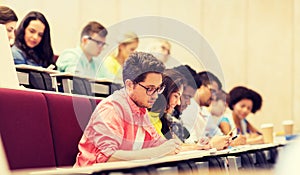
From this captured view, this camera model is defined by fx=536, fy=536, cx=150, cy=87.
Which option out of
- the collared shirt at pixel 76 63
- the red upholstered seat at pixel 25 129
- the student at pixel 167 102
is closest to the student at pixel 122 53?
the collared shirt at pixel 76 63

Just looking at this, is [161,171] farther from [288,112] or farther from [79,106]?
[288,112]

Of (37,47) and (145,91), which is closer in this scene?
(145,91)

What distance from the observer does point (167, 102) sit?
6.30ft

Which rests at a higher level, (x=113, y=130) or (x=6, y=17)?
(x=6, y=17)

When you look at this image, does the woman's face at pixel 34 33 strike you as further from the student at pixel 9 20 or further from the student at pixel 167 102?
the student at pixel 167 102

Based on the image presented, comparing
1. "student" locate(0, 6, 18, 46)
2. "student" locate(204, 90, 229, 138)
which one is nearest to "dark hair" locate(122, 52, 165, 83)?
"student" locate(0, 6, 18, 46)

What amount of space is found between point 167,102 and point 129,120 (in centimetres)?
16

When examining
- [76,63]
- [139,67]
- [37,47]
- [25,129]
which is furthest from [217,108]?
[25,129]

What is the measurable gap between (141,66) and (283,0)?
451 centimetres

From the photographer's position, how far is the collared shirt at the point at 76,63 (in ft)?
9.64

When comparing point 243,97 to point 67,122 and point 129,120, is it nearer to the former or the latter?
point 67,122

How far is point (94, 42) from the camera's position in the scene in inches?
129

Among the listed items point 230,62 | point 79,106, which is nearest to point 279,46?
point 230,62

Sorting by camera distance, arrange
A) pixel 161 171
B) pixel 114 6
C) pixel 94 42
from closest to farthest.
Answer: 1. pixel 161 171
2. pixel 94 42
3. pixel 114 6
